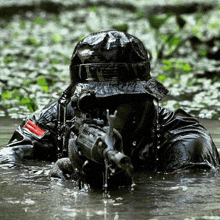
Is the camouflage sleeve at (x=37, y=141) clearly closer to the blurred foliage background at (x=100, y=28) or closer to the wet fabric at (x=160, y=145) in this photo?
the wet fabric at (x=160, y=145)

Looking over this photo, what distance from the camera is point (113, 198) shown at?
408 cm

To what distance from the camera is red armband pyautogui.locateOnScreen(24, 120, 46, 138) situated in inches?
205

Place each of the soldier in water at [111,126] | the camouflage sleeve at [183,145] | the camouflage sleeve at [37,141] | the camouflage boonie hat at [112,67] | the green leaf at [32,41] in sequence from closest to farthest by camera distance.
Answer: the soldier in water at [111,126]
the camouflage boonie hat at [112,67]
the camouflage sleeve at [183,145]
the camouflage sleeve at [37,141]
the green leaf at [32,41]

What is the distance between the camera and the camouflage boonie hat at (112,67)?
443cm

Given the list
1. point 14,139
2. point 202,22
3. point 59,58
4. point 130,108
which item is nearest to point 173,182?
point 130,108

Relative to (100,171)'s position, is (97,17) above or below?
above

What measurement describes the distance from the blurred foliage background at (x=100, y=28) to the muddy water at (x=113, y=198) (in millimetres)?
3047

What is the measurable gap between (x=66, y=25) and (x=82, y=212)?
45.8 feet

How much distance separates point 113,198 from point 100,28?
12.1 meters

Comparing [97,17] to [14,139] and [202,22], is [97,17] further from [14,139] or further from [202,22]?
[14,139]

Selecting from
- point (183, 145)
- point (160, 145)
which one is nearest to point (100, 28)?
point (160, 145)

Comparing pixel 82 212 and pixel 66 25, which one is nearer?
pixel 82 212

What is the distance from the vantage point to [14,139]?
5.38 metres

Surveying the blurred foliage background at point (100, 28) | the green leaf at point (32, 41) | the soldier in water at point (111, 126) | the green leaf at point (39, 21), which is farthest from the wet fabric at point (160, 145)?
the green leaf at point (39, 21)
